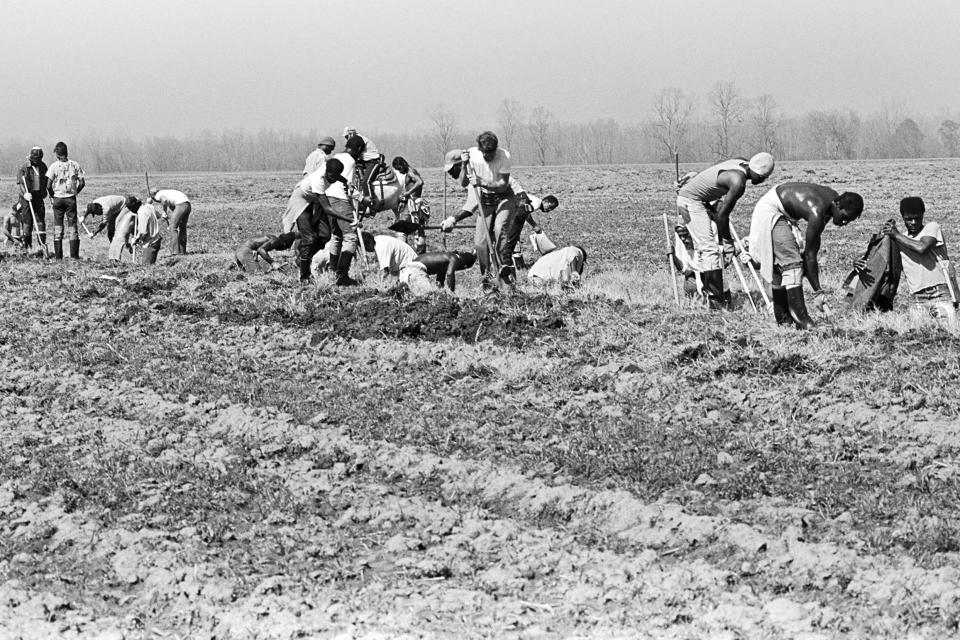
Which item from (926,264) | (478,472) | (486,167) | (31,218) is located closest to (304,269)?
(486,167)

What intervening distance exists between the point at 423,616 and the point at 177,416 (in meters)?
3.33

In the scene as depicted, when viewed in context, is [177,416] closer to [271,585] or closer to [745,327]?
[271,585]

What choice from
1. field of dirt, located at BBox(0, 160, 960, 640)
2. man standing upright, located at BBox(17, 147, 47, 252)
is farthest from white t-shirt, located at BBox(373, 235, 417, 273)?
man standing upright, located at BBox(17, 147, 47, 252)

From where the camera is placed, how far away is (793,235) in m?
9.41

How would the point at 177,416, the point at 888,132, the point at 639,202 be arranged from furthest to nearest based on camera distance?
the point at 888,132 → the point at 639,202 → the point at 177,416

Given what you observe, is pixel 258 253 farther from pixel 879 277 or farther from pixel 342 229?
pixel 879 277

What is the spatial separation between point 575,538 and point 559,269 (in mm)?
6960

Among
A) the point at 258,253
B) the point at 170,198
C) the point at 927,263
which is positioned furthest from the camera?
the point at 170,198

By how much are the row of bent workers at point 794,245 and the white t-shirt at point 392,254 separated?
2.73m

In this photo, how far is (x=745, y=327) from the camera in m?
8.96

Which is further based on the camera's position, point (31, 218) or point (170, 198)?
point (31, 218)

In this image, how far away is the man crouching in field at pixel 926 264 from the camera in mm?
9578

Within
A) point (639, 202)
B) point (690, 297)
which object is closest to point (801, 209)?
point (690, 297)

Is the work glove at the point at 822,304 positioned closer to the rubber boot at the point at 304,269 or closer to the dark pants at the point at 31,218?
the rubber boot at the point at 304,269
